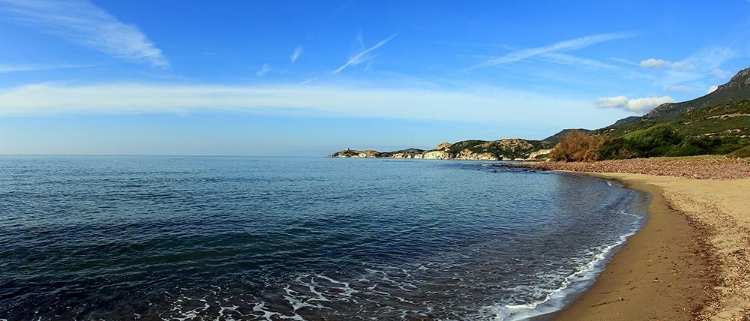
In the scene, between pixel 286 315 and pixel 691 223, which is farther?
pixel 691 223

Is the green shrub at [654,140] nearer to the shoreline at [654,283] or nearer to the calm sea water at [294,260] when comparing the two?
the calm sea water at [294,260]

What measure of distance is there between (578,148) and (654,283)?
377ft

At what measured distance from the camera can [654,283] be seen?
35.4 feet

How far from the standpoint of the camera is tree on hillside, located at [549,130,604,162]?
110900mm

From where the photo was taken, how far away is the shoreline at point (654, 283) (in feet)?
29.4

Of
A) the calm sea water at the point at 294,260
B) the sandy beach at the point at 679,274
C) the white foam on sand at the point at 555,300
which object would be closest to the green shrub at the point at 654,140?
the calm sea water at the point at 294,260

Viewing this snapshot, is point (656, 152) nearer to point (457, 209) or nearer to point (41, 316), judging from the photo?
point (457, 209)

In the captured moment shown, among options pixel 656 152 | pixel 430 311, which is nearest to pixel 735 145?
pixel 656 152

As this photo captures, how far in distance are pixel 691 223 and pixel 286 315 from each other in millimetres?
19585

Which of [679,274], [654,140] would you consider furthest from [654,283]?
[654,140]

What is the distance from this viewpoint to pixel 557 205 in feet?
101

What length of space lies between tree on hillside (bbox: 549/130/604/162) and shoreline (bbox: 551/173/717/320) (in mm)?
103502

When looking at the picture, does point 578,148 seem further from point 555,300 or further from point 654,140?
point 555,300

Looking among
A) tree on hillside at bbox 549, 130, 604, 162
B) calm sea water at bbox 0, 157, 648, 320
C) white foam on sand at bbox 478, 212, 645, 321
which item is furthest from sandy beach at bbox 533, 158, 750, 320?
tree on hillside at bbox 549, 130, 604, 162
